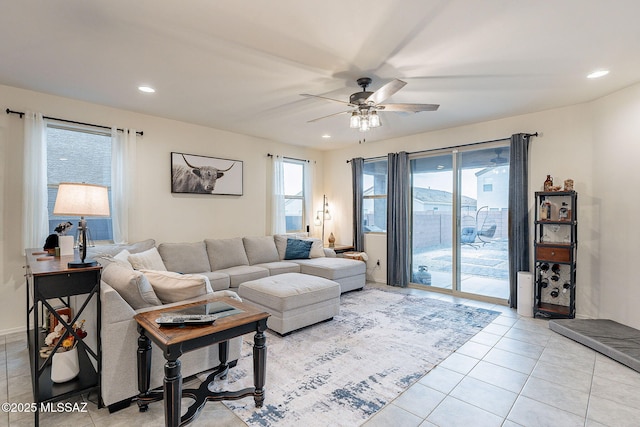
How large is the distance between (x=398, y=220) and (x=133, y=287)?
14.4ft

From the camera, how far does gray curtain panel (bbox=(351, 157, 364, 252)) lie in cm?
622

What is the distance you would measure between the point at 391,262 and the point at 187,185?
375 centimetres

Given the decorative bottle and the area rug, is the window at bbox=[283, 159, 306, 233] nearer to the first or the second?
the area rug

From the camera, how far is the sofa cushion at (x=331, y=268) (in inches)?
190

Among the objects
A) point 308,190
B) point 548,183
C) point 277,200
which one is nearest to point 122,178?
point 277,200

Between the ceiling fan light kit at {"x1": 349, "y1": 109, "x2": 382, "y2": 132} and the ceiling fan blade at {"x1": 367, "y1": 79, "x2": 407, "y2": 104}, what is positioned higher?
the ceiling fan blade at {"x1": 367, "y1": 79, "x2": 407, "y2": 104}

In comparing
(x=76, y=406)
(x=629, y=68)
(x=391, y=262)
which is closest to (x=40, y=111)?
(x=76, y=406)

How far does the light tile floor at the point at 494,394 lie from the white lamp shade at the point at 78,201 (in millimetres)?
1356

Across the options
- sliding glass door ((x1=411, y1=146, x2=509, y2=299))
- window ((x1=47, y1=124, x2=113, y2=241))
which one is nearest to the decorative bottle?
sliding glass door ((x1=411, y1=146, x2=509, y2=299))

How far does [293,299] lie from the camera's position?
339 centimetres

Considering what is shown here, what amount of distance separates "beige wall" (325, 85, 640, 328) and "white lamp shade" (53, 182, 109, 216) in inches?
196

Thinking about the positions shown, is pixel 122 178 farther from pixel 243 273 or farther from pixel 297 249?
pixel 297 249

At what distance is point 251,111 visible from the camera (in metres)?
4.18

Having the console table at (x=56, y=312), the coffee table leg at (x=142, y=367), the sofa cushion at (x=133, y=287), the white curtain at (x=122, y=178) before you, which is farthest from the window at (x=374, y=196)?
the console table at (x=56, y=312)
